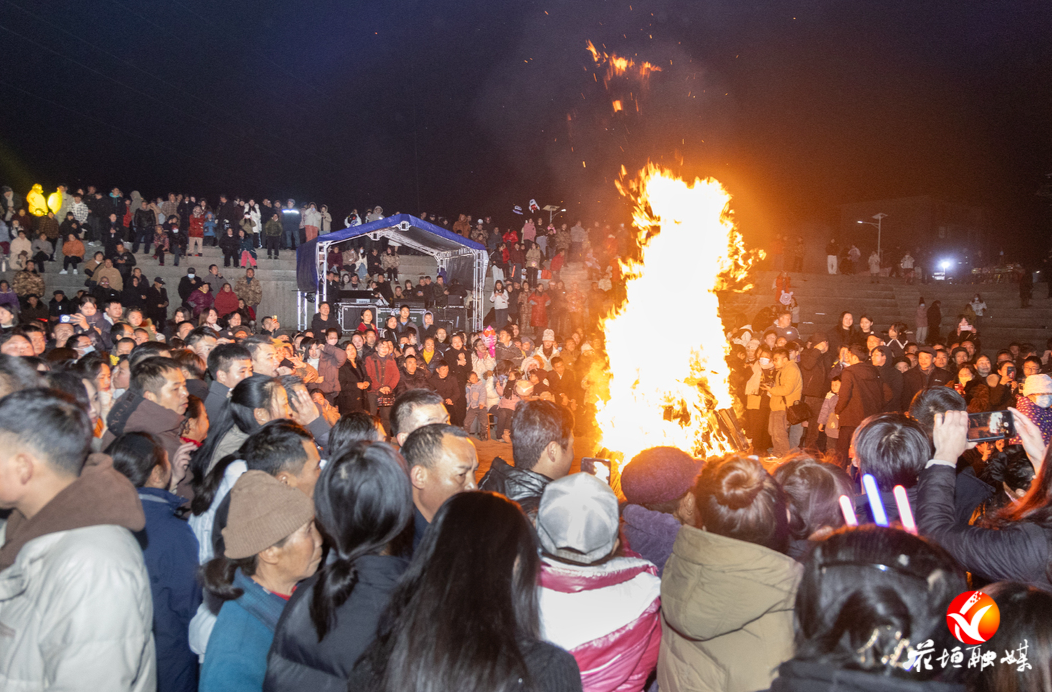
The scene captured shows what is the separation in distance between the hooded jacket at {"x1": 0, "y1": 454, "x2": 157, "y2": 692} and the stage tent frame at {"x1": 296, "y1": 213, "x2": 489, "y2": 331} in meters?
15.8

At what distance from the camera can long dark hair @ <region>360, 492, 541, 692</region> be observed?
5.15ft

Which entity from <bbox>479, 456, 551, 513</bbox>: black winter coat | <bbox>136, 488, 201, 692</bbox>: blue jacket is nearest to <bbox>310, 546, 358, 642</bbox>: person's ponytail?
<bbox>136, 488, 201, 692</bbox>: blue jacket

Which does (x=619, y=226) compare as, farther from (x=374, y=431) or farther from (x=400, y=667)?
(x=400, y=667)

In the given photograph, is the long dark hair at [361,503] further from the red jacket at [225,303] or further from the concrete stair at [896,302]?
the concrete stair at [896,302]

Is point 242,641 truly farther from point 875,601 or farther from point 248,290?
point 248,290

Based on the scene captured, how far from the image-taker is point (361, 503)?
7.23 ft

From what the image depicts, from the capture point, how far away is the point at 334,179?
37.2m

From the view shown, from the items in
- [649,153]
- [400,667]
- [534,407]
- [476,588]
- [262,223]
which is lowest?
[400,667]

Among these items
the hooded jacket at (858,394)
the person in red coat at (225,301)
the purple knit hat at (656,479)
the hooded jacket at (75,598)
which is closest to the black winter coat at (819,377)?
the hooded jacket at (858,394)

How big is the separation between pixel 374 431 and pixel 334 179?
1427 inches

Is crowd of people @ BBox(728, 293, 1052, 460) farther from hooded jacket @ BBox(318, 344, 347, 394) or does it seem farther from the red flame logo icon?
the red flame logo icon

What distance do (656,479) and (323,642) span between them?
205cm

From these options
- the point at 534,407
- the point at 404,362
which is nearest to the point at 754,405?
the point at 404,362

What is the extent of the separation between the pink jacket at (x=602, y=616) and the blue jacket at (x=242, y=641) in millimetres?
932
